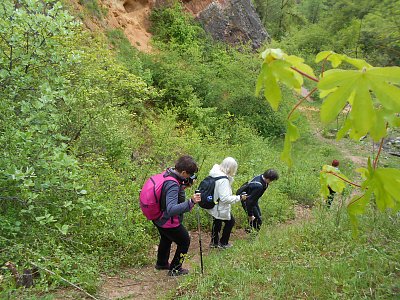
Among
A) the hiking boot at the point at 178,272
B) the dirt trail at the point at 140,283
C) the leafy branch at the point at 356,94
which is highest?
the leafy branch at the point at 356,94

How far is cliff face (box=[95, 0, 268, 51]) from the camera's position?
1802 centimetres

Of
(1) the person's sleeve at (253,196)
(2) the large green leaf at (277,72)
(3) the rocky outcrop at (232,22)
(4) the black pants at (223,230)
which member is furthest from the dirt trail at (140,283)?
(3) the rocky outcrop at (232,22)

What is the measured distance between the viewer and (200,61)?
18859 millimetres

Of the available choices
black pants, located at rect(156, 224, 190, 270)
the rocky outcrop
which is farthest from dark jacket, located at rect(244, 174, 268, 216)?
the rocky outcrop

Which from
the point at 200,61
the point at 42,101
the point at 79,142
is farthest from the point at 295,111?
the point at 200,61

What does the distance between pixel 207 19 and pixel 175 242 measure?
65.0ft

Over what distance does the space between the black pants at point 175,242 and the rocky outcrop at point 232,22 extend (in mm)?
18498

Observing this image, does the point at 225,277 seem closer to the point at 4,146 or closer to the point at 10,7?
the point at 4,146

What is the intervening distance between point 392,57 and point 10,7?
12472 mm

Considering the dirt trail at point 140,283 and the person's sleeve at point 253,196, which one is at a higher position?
the person's sleeve at point 253,196

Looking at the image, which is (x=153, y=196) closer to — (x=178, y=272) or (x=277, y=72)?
(x=178, y=272)

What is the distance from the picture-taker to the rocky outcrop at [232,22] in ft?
73.5

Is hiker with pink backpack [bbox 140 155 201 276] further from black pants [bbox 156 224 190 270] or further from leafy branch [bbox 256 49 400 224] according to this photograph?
leafy branch [bbox 256 49 400 224]

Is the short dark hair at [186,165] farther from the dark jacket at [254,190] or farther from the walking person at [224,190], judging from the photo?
the dark jacket at [254,190]
